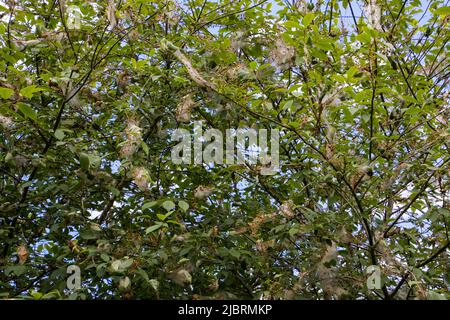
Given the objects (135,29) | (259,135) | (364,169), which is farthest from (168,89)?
(364,169)

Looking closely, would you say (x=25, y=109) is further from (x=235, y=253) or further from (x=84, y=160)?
(x=235, y=253)

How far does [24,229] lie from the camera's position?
3213mm

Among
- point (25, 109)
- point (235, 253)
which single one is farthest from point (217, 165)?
point (25, 109)

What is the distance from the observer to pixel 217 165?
11.3ft

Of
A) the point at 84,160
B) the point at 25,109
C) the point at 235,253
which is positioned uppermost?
the point at 25,109

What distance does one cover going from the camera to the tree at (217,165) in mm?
2680

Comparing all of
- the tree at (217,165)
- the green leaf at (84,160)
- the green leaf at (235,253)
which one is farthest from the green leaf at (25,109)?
the green leaf at (235,253)

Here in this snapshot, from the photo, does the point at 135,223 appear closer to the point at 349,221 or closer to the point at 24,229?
the point at 24,229

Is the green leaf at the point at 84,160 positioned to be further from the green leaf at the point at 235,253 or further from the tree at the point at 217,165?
the green leaf at the point at 235,253

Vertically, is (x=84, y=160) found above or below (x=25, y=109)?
below

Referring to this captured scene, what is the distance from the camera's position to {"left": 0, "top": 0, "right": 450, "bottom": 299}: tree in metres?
2.68

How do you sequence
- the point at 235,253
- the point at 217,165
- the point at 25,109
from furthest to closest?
the point at 217,165 → the point at 235,253 → the point at 25,109

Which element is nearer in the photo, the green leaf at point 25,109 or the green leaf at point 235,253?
the green leaf at point 25,109

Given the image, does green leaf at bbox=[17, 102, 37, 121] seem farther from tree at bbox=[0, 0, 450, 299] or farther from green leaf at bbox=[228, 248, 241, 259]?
green leaf at bbox=[228, 248, 241, 259]
